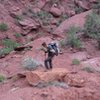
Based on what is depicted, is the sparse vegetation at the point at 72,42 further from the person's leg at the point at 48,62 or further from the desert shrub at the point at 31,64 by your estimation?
the person's leg at the point at 48,62

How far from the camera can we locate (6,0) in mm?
23359

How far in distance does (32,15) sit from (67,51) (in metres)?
7.03

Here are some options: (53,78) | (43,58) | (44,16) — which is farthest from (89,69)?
(44,16)

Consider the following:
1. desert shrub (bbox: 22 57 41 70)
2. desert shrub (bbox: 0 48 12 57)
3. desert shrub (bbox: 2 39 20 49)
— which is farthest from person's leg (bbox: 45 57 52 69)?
desert shrub (bbox: 2 39 20 49)

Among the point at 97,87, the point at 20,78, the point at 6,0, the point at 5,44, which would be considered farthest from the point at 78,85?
the point at 6,0

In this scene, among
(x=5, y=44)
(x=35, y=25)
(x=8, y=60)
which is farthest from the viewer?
(x=35, y=25)

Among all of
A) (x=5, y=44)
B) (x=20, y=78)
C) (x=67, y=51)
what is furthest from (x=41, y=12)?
(x=20, y=78)

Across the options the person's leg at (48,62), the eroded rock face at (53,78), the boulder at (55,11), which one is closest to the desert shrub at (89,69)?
the eroded rock face at (53,78)

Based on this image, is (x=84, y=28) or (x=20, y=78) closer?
(x=20, y=78)

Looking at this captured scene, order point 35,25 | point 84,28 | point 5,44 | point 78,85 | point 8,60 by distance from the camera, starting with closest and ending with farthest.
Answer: point 78,85 → point 8,60 → point 84,28 → point 5,44 → point 35,25

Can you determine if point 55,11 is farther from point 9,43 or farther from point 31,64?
point 31,64

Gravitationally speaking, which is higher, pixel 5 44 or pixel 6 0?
pixel 6 0

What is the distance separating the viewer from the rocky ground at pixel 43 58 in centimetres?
1262

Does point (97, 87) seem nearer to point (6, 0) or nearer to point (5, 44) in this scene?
point (5, 44)
